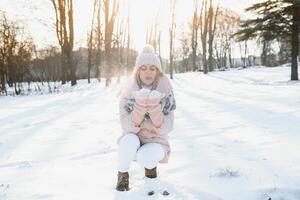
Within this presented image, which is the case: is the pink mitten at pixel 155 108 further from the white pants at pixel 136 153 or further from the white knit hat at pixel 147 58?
the white knit hat at pixel 147 58

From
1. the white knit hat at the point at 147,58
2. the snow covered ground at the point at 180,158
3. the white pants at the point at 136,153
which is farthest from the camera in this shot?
the white knit hat at the point at 147,58

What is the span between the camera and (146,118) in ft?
12.3

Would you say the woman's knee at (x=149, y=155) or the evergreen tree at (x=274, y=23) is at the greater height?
the evergreen tree at (x=274, y=23)

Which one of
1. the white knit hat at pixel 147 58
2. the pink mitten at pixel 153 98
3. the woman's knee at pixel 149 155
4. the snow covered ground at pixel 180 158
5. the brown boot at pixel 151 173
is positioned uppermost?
the white knit hat at pixel 147 58

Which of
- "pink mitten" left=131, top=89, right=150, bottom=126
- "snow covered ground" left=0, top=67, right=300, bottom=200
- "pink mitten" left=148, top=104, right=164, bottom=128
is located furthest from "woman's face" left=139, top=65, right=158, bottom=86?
"snow covered ground" left=0, top=67, right=300, bottom=200

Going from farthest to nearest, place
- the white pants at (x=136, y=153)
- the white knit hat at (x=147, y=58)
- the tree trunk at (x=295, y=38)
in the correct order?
the tree trunk at (x=295, y=38) < the white knit hat at (x=147, y=58) < the white pants at (x=136, y=153)

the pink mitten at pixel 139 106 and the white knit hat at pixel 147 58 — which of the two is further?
the white knit hat at pixel 147 58

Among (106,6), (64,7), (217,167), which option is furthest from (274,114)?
(64,7)

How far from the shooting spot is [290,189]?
3.42 meters

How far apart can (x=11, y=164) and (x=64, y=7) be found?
74.7ft

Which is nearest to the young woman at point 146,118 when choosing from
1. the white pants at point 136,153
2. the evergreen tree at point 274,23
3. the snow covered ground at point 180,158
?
the white pants at point 136,153

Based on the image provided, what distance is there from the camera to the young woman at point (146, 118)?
3574 mm

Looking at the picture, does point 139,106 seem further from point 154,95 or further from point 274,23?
point 274,23

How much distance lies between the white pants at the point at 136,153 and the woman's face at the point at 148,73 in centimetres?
60
